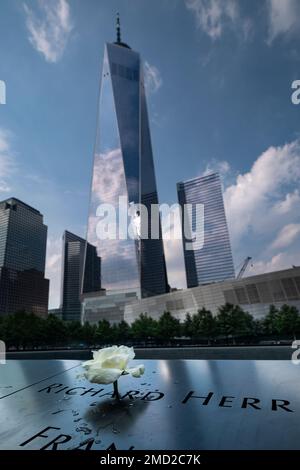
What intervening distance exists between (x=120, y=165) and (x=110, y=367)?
12389cm

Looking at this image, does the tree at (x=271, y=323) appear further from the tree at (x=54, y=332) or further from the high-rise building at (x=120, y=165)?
the high-rise building at (x=120, y=165)

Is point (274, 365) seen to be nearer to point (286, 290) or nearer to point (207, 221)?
point (286, 290)

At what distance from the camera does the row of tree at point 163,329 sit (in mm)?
49219

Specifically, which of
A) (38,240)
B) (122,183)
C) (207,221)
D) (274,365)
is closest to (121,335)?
(274,365)

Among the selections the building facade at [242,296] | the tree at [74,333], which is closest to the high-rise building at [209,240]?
the building facade at [242,296]

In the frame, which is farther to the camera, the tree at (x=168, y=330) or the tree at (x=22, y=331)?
the tree at (x=22, y=331)

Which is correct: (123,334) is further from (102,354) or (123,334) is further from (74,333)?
(102,354)

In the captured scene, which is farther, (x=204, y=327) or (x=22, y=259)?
(x=22, y=259)

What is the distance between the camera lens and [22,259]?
153125 millimetres

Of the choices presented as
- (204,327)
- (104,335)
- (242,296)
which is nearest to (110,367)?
(204,327)

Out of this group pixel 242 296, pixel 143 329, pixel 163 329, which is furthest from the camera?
pixel 242 296

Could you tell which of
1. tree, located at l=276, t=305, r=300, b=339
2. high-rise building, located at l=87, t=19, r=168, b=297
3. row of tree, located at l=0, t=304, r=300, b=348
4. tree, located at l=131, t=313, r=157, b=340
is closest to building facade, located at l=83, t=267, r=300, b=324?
row of tree, located at l=0, t=304, r=300, b=348

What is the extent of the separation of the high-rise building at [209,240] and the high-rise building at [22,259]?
89.5 m

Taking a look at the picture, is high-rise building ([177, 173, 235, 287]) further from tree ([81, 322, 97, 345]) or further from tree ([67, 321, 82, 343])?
tree ([67, 321, 82, 343])
